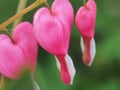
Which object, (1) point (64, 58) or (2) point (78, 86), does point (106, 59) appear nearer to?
(2) point (78, 86)

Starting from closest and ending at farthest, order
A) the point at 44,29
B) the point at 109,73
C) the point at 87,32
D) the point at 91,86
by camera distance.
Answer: the point at 44,29 → the point at 87,32 → the point at 91,86 → the point at 109,73

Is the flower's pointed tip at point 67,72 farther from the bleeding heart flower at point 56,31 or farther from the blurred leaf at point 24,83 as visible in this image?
the blurred leaf at point 24,83

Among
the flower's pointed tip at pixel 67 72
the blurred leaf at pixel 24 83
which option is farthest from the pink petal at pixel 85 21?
the blurred leaf at pixel 24 83

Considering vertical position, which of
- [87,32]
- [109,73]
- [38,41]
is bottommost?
[109,73]

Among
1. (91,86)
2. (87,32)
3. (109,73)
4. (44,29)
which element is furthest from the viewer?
(109,73)

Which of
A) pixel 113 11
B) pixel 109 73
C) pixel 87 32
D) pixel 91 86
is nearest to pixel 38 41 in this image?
pixel 87 32

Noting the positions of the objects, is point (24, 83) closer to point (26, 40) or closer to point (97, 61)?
point (26, 40)
